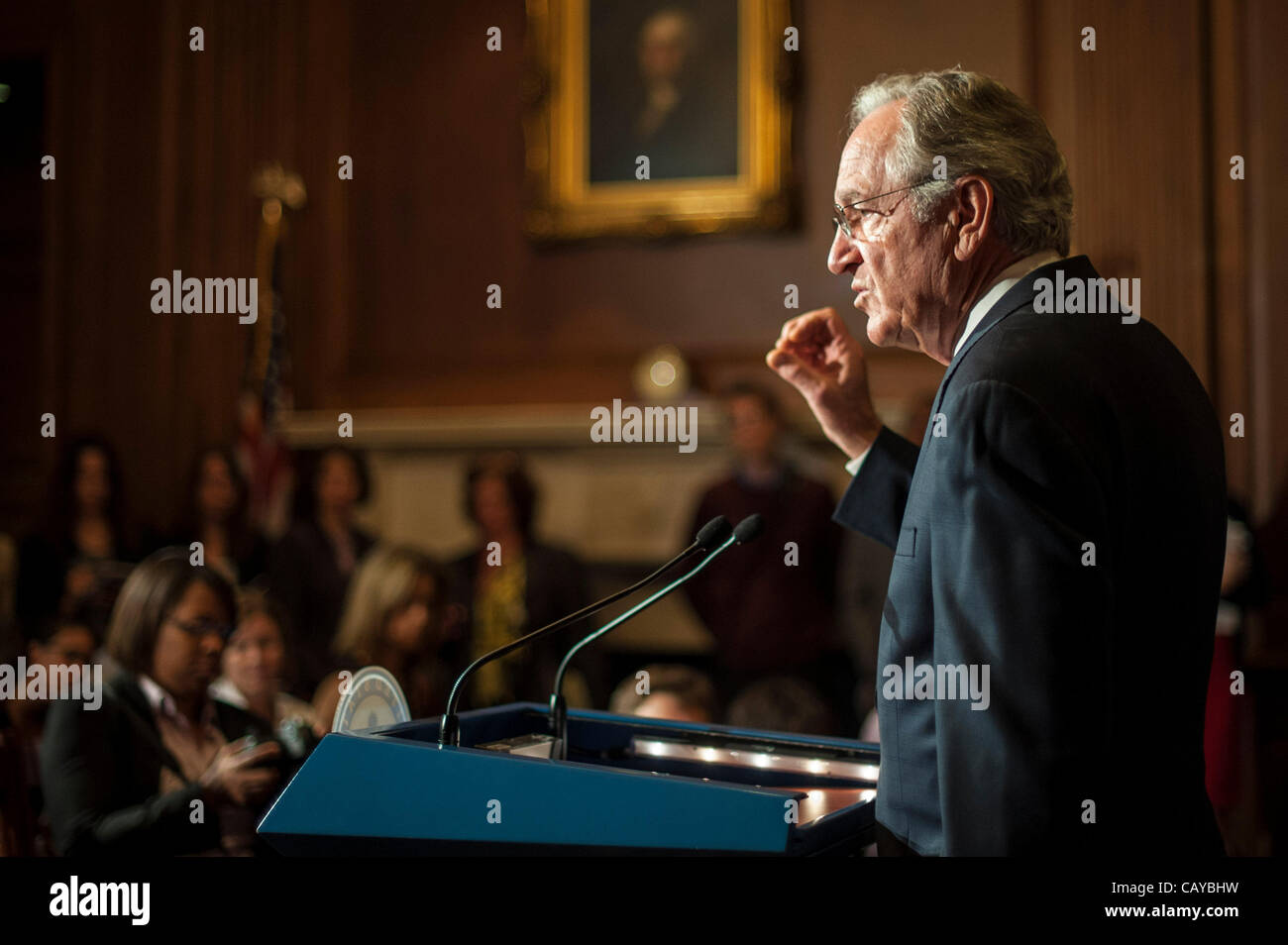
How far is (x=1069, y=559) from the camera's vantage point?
1.21 m

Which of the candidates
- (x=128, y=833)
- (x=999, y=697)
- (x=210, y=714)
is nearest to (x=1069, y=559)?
(x=999, y=697)

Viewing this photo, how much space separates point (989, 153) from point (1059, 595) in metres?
0.57

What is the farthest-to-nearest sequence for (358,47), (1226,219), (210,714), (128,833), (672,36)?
(358,47)
(672,36)
(1226,219)
(210,714)
(128,833)

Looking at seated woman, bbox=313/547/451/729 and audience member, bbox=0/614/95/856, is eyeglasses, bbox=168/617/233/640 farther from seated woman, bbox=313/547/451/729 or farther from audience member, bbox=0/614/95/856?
seated woman, bbox=313/547/451/729

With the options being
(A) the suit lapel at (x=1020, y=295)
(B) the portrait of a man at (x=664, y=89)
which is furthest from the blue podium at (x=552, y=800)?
(B) the portrait of a man at (x=664, y=89)

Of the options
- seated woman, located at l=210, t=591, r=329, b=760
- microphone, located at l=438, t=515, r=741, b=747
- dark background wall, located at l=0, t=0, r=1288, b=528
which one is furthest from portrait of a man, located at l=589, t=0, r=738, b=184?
microphone, located at l=438, t=515, r=741, b=747

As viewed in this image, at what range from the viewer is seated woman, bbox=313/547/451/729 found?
385 cm

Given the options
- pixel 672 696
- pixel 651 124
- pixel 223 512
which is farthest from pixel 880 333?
pixel 651 124

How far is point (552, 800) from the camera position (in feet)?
4.08

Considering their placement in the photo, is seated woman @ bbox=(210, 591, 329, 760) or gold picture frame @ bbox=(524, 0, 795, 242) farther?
gold picture frame @ bbox=(524, 0, 795, 242)

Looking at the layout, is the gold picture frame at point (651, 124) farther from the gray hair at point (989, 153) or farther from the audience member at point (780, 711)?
the gray hair at point (989, 153)
